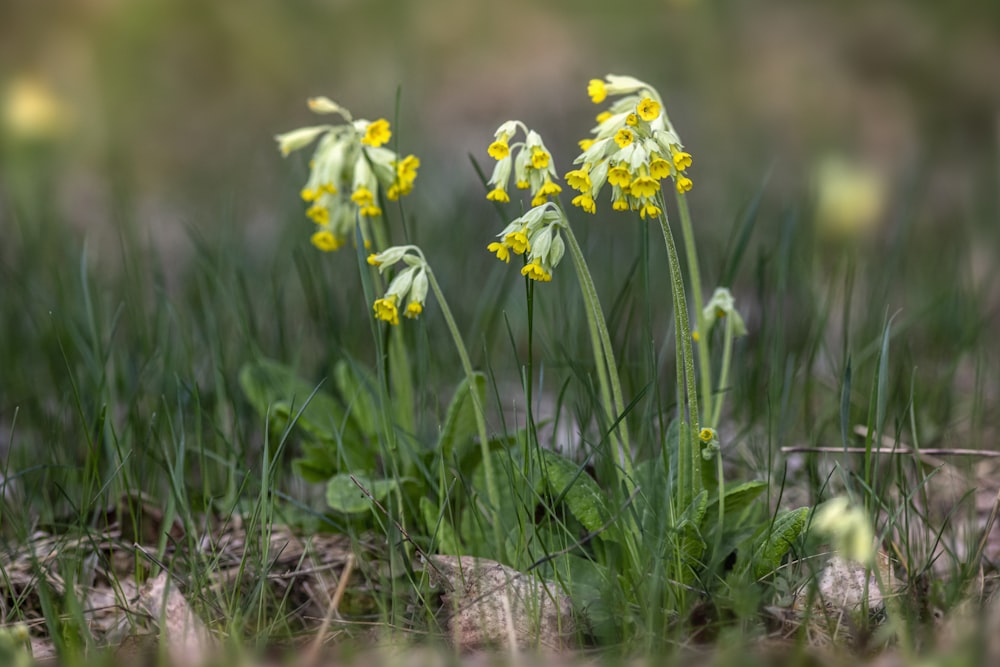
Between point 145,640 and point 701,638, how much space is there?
39.0 inches

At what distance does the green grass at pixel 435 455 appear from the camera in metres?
1.79

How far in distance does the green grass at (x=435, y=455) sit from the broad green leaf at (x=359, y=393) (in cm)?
1

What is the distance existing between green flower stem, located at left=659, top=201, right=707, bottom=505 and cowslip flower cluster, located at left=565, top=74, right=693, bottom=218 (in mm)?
56

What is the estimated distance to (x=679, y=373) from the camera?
1.85m

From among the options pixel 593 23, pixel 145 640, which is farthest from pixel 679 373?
pixel 593 23

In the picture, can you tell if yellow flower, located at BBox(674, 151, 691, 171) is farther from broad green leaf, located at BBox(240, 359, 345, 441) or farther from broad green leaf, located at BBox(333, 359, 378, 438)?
broad green leaf, located at BBox(240, 359, 345, 441)

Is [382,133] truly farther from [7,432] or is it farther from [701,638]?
[7,432]

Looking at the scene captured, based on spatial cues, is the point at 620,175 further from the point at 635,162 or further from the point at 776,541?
the point at 776,541

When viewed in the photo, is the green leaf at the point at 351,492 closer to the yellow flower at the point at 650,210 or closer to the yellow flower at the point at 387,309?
the yellow flower at the point at 387,309

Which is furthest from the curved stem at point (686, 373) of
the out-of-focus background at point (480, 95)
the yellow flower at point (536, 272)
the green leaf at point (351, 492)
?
the out-of-focus background at point (480, 95)

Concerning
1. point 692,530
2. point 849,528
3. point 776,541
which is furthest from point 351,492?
point 849,528

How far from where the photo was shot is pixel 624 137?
1.77 m

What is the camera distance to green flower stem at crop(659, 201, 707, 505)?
179cm

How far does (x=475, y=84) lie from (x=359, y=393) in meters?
4.57
